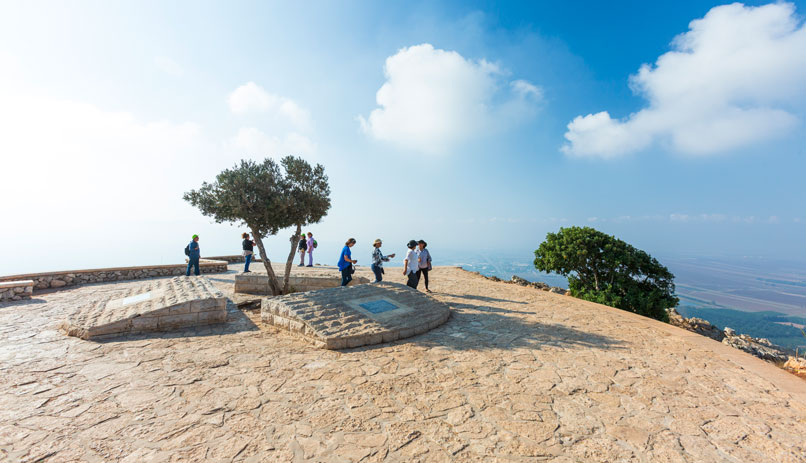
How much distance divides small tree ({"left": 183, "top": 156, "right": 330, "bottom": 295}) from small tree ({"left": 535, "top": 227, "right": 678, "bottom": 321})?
1035 centimetres

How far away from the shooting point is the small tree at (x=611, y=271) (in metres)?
11.2

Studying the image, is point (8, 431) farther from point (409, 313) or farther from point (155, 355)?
point (409, 313)

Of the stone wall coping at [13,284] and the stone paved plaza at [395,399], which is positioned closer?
the stone paved plaza at [395,399]

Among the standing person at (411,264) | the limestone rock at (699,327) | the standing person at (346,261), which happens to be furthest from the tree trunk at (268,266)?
the limestone rock at (699,327)

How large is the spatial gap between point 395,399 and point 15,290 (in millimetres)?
14596

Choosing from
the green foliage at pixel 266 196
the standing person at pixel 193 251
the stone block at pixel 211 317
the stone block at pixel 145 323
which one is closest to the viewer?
the stone block at pixel 145 323

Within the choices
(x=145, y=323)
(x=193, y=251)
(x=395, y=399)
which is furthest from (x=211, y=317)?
(x=193, y=251)

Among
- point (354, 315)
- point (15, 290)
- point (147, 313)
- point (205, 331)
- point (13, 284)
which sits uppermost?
point (13, 284)

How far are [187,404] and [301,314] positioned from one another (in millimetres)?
3125

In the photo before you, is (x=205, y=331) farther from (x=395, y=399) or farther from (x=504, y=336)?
(x=504, y=336)

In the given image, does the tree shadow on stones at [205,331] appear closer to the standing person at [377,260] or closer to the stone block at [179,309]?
the stone block at [179,309]

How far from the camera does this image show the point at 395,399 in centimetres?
437

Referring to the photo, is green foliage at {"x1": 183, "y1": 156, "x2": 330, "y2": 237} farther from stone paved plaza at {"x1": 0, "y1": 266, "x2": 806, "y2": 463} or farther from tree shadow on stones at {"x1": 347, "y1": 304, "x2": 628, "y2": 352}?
tree shadow on stones at {"x1": 347, "y1": 304, "x2": 628, "y2": 352}

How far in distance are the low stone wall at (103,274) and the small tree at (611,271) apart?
63.2 feet
